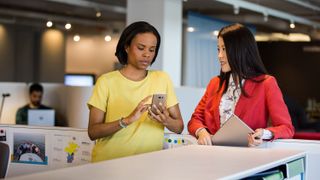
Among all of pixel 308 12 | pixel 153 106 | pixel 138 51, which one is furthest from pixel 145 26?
pixel 308 12

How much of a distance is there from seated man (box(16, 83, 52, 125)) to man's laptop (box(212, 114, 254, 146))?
5.61 m

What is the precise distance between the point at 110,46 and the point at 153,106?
491 inches

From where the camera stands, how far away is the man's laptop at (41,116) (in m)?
7.84

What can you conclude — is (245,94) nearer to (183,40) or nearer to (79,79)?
(183,40)

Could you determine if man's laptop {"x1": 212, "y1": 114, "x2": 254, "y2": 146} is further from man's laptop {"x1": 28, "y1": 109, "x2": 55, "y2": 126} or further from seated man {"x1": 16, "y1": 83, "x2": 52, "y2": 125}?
seated man {"x1": 16, "y1": 83, "x2": 52, "y2": 125}

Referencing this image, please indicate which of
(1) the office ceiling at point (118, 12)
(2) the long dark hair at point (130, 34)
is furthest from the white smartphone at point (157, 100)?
(1) the office ceiling at point (118, 12)

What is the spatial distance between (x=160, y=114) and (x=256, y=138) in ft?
1.43

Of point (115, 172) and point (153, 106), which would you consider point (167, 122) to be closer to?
point (153, 106)

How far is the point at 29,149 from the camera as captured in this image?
144 inches

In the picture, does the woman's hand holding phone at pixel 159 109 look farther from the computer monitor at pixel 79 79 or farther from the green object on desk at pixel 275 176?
the computer monitor at pixel 79 79

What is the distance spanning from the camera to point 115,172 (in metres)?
1.78

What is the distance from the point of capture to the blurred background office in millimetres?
11430

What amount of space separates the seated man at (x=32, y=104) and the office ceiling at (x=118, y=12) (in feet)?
9.11

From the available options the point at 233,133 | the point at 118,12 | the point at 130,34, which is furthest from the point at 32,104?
the point at 233,133
